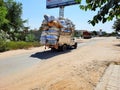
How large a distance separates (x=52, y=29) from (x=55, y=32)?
45 cm

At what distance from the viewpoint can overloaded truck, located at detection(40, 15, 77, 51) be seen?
29080 millimetres

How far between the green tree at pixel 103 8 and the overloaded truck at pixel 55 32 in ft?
82.6

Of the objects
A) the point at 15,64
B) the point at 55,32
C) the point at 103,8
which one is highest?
the point at 103,8

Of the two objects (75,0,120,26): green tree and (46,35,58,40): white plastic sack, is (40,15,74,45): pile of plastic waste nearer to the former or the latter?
(46,35,58,40): white plastic sack

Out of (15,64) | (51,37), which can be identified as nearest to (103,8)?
(15,64)

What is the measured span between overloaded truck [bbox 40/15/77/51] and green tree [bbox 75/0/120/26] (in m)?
25.2

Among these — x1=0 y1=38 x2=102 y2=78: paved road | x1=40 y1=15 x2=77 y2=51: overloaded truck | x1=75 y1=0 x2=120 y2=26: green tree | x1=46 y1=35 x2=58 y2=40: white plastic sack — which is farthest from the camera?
x1=40 y1=15 x2=77 y2=51: overloaded truck

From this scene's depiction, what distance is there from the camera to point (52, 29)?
96.7 feet

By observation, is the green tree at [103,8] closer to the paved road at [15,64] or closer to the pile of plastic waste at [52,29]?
the paved road at [15,64]

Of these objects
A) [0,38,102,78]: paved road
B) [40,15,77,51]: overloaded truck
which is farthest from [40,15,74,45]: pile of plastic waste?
[0,38,102,78]: paved road

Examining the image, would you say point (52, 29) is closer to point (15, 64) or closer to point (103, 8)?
point (15, 64)

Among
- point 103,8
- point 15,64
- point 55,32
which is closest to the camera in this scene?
point 103,8

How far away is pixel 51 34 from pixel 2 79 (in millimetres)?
16211

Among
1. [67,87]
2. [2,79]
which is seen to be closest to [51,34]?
[2,79]
